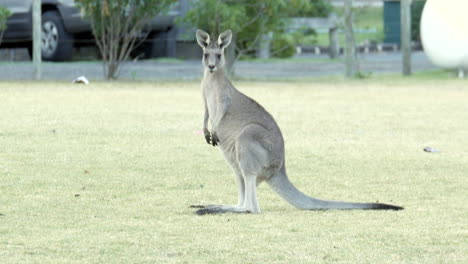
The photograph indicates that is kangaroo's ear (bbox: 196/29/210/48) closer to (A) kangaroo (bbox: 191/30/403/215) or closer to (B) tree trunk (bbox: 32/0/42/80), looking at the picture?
(A) kangaroo (bbox: 191/30/403/215)

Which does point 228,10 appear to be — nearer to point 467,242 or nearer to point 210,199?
point 210,199

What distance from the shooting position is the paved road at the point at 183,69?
60.3ft

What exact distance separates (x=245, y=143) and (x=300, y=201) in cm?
48

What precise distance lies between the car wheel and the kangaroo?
13250 mm

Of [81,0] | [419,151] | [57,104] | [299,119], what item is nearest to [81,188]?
[419,151]

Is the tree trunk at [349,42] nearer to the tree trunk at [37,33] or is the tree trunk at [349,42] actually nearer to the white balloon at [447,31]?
the white balloon at [447,31]

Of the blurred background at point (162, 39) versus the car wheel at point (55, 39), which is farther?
the car wheel at point (55, 39)

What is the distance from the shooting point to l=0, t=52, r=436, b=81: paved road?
60.3 ft

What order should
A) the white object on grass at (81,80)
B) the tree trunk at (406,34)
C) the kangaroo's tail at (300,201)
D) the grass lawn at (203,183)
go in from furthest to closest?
the tree trunk at (406,34)
the white object on grass at (81,80)
the kangaroo's tail at (300,201)
the grass lawn at (203,183)

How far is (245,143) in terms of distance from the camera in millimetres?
5852

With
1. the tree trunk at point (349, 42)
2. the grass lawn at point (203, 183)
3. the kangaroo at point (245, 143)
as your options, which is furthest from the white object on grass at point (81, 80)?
the kangaroo at point (245, 143)

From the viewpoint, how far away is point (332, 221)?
575cm

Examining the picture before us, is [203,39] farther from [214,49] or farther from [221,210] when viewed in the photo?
[221,210]

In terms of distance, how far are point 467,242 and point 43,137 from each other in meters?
5.55
